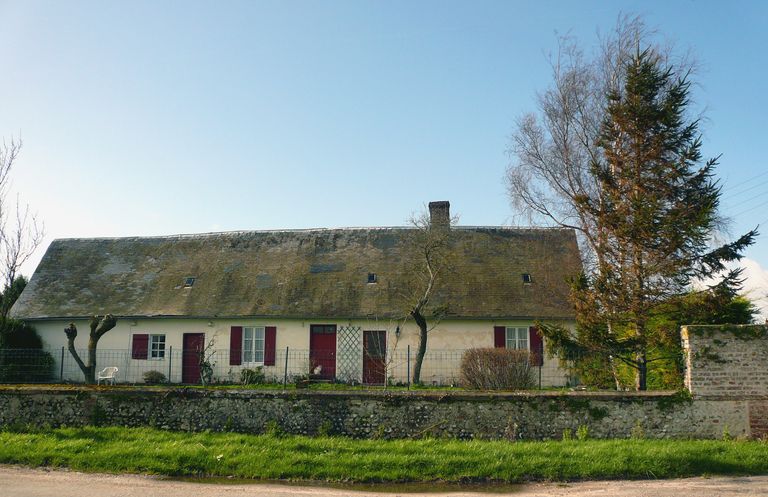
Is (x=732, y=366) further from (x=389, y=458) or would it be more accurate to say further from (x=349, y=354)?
(x=349, y=354)

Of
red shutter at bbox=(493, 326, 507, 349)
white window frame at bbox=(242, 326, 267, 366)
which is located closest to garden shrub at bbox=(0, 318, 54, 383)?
white window frame at bbox=(242, 326, 267, 366)

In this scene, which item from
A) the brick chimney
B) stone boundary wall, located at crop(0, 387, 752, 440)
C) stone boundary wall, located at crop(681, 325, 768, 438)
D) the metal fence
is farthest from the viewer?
the brick chimney

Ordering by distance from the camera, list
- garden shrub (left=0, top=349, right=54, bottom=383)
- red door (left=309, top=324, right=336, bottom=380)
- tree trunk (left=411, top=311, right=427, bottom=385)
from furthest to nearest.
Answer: red door (left=309, top=324, right=336, bottom=380)
tree trunk (left=411, top=311, right=427, bottom=385)
garden shrub (left=0, top=349, right=54, bottom=383)

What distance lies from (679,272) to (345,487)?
29.6 ft

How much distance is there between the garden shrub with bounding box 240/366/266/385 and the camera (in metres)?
22.0

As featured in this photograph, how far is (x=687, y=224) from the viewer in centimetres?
1398

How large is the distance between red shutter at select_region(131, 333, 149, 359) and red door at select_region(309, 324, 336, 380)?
6.11 metres

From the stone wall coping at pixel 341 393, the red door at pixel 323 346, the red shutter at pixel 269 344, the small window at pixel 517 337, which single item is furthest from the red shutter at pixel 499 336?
the stone wall coping at pixel 341 393

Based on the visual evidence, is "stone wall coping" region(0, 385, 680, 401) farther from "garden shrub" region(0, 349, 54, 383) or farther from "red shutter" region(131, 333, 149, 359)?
"red shutter" region(131, 333, 149, 359)

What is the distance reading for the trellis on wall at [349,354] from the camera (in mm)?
22688

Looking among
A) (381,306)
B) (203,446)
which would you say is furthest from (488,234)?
(203,446)

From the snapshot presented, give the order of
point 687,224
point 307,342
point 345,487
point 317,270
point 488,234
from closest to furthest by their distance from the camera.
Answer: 1. point 345,487
2. point 687,224
3. point 307,342
4. point 317,270
5. point 488,234

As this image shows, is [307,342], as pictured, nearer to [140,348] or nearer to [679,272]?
[140,348]

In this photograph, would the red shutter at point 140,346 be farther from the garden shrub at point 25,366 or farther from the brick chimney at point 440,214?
the brick chimney at point 440,214
